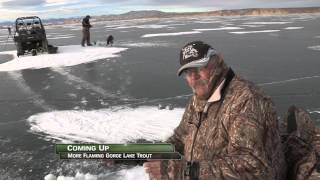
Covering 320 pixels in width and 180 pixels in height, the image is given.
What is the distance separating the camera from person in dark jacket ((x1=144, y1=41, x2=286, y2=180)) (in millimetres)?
2205

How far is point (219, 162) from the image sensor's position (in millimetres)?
2244

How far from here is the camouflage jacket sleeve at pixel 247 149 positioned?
220cm

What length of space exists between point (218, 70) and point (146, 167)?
23.2 inches

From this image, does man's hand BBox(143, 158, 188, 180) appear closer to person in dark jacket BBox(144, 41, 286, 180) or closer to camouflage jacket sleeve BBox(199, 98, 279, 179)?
person in dark jacket BBox(144, 41, 286, 180)

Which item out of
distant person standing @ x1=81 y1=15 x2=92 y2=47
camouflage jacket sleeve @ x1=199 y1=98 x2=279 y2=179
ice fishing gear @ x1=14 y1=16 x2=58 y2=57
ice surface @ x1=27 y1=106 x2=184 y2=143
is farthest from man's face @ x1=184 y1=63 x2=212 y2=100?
distant person standing @ x1=81 y1=15 x2=92 y2=47

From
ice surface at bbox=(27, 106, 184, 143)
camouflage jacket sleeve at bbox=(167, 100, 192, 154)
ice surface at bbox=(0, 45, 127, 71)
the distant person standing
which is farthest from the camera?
the distant person standing

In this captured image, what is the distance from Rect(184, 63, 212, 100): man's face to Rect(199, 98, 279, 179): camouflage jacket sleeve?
0.24 meters

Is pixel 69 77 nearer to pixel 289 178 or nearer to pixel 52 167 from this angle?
pixel 52 167

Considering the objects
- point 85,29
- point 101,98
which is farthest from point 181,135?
point 85,29

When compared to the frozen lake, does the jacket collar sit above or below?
above

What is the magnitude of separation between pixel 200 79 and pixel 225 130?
28 cm

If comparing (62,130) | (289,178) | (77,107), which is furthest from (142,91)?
(289,178)

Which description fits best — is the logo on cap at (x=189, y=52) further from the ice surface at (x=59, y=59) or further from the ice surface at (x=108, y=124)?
the ice surface at (x=59, y=59)

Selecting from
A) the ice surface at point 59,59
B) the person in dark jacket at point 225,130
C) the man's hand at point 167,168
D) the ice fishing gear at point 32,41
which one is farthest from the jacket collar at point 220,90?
the ice fishing gear at point 32,41
